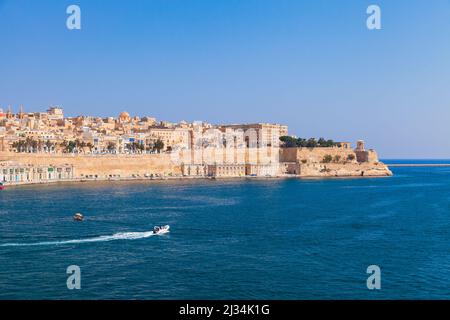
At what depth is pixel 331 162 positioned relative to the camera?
43875mm

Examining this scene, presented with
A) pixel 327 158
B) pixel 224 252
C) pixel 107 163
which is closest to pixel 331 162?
pixel 327 158

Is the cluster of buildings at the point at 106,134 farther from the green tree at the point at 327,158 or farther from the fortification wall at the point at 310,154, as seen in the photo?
the green tree at the point at 327,158

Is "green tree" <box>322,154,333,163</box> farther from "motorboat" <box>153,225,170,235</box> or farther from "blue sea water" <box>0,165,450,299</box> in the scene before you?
"motorboat" <box>153,225,170,235</box>

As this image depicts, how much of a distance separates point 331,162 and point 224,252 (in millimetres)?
35680

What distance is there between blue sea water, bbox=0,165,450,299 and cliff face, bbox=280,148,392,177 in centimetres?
2543

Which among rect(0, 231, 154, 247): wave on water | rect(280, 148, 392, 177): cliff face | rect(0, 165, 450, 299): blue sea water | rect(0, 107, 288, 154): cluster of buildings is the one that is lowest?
rect(0, 165, 450, 299): blue sea water

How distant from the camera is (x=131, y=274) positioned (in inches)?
307

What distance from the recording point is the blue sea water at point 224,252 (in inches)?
278

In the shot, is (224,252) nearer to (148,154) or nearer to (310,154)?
(148,154)

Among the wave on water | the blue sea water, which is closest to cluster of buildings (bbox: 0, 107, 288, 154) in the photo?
the blue sea water

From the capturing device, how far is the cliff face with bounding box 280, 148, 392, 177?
4284 centimetres

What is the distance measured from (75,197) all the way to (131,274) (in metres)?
14.0
